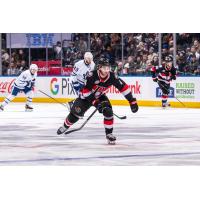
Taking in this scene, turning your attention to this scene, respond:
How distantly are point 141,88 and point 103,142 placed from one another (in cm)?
922

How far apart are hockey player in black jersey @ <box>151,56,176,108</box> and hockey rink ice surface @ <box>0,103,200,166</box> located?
171cm

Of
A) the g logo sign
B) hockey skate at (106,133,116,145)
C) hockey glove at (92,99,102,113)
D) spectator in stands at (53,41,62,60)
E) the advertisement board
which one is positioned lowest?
the g logo sign

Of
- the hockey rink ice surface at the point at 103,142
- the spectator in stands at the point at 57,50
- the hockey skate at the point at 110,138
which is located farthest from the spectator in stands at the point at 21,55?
the hockey skate at the point at 110,138

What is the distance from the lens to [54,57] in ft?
77.5

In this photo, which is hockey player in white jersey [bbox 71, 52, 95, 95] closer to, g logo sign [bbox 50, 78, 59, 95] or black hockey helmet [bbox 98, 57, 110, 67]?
black hockey helmet [bbox 98, 57, 110, 67]

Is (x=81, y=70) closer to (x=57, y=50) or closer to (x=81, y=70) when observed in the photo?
(x=81, y=70)

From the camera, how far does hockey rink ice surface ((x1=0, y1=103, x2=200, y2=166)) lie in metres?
8.93

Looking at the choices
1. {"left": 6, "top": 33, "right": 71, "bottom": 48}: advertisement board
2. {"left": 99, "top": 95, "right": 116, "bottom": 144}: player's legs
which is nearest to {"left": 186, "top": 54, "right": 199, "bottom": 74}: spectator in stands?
{"left": 6, "top": 33, "right": 71, "bottom": 48}: advertisement board

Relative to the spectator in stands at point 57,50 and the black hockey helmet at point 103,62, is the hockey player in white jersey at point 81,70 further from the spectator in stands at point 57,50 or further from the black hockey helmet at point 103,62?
the spectator in stands at point 57,50

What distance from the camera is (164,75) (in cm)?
1884

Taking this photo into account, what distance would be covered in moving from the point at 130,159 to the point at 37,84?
46.0ft

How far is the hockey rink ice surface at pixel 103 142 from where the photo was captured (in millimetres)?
8930

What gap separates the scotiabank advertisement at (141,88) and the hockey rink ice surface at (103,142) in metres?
2.21

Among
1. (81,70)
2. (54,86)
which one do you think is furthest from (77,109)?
(54,86)
